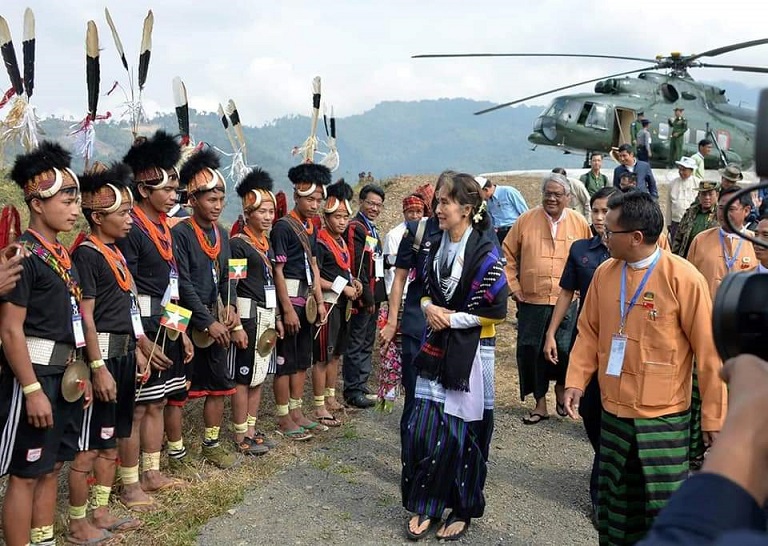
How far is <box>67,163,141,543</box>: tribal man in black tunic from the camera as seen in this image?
403cm

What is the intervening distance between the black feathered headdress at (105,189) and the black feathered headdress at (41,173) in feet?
1.13

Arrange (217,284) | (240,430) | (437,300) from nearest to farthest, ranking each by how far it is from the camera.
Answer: (437,300) → (217,284) → (240,430)

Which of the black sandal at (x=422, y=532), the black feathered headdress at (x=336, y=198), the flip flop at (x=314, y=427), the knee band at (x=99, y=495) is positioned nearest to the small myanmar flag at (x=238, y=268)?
the black feathered headdress at (x=336, y=198)

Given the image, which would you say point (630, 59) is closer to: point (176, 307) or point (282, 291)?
point (282, 291)

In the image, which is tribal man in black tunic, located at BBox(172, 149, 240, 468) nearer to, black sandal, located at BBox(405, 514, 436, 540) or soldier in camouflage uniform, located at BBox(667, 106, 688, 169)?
black sandal, located at BBox(405, 514, 436, 540)

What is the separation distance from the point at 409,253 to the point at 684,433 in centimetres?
190

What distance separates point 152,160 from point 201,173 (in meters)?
0.46

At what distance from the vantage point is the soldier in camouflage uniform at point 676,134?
61.4 ft

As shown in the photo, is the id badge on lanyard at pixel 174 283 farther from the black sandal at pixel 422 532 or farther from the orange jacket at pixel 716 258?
the orange jacket at pixel 716 258

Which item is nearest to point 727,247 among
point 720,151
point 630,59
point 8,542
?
point 8,542

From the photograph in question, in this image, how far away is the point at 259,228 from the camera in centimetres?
562

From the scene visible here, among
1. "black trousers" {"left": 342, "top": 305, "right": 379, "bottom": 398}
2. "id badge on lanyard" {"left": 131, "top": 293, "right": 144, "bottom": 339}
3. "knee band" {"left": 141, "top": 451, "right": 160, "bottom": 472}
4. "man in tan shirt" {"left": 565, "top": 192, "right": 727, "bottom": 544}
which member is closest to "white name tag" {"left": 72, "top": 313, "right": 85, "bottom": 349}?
"id badge on lanyard" {"left": 131, "top": 293, "right": 144, "bottom": 339}

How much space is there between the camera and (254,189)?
18.5ft

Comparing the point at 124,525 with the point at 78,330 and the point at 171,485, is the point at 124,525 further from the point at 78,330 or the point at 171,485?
the point at 78,330
